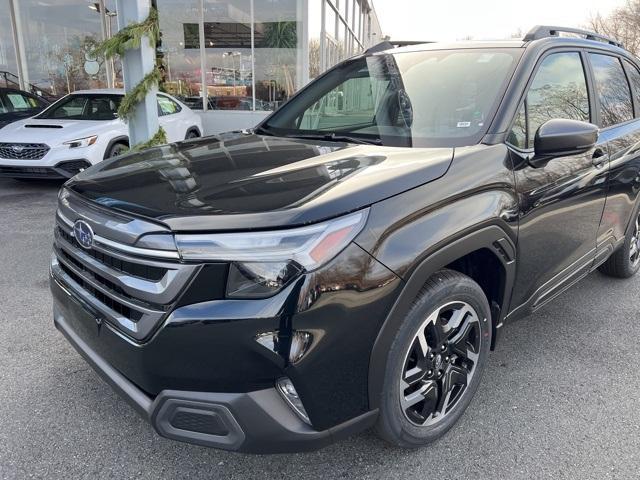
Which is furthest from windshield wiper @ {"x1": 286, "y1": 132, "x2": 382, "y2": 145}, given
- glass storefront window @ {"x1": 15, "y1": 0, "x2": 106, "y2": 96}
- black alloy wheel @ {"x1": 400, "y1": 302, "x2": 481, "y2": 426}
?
glass storefront window @ {"x1": 15, "y1": 0, "x2": 106, "y2": 96}

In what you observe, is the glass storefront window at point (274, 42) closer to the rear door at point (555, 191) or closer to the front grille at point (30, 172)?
the front grille at point (30, 172)

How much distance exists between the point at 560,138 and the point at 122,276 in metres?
2.06

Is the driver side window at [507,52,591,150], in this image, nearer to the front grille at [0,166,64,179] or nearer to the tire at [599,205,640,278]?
the tire at [599,205,640,278]

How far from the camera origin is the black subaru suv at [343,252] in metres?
1.71

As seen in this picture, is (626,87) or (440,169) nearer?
(440,169)

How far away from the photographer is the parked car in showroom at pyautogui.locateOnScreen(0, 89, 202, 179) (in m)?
7.16

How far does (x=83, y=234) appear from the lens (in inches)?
81.7

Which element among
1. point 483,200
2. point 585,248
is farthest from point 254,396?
point 585,248

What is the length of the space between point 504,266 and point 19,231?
535 cm

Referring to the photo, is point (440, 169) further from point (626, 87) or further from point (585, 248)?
point (626, 87)

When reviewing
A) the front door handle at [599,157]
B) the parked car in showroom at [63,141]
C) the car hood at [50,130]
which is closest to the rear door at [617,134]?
the front door handle at [599,157]

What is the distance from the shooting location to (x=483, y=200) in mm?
2234

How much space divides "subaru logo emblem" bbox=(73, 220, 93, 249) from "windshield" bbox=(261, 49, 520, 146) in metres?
1.40

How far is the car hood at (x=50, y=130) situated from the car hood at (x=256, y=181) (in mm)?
5300
